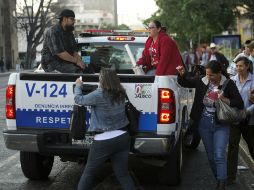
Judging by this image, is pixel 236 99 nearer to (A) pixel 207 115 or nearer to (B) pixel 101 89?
(A) pixel 207 115

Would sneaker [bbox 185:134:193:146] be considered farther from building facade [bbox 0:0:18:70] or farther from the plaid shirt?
building facade [bbox 0:0:18:70]

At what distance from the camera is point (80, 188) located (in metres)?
4.91

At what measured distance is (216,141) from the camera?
5770 millimetres

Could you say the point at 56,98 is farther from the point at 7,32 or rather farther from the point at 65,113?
the point at 7,32

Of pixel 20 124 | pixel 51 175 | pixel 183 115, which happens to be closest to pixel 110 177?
pixel 51 175

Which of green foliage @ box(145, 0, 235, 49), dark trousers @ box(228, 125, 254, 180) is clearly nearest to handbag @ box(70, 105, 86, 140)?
dark trousers @ box(228, 125, 254, 180)

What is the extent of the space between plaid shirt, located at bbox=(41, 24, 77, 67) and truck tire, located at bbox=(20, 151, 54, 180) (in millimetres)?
1142

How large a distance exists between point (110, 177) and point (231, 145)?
1.61 meters

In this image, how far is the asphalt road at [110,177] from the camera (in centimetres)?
630

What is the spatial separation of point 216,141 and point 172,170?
658mm

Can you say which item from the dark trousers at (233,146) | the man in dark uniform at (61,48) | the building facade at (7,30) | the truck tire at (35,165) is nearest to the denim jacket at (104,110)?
the man in dark uniform at (61,48)

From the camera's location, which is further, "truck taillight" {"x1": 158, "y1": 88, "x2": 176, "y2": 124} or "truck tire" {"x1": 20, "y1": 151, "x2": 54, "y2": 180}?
"truck tire" {"x1": 20, "y1": 151, "x2": 54, "y2": 180}

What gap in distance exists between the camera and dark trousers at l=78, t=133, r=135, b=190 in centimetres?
480

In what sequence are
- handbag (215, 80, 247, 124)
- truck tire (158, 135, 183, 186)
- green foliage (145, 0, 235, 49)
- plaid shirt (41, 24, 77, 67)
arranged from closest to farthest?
handbag (215, 80, 247, 124), truck tire (158, 135, 183, 186), plaid shirt (41, 24, 77, 67), green foliage (145, 0, 235, 49)
